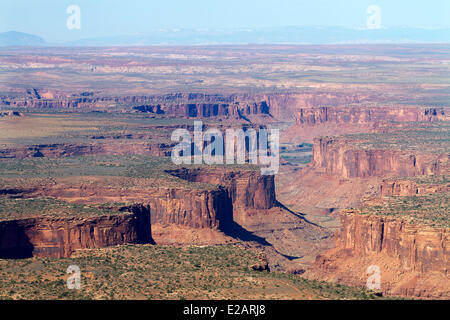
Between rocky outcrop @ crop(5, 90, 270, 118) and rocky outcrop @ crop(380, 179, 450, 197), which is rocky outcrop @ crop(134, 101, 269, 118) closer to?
rocky outcrop @ crop(5, 90, 270, 118)

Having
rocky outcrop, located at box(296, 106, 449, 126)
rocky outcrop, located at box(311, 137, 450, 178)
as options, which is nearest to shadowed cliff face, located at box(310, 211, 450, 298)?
rocky outcrop, located at box(311, 137, 450, 178)


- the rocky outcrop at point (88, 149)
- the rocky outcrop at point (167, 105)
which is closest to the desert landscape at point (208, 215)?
the rocky outcrop at point (88, 149)

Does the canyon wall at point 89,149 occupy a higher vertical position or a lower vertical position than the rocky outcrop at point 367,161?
higher

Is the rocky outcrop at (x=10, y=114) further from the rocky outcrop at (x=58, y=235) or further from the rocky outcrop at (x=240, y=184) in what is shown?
the rocky outcrop at (x=58, y=235)

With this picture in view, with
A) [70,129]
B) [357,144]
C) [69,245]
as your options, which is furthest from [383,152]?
[69,245]

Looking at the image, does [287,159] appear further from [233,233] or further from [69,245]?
[69,245]

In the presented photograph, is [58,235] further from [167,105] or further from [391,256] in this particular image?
[167,105]
